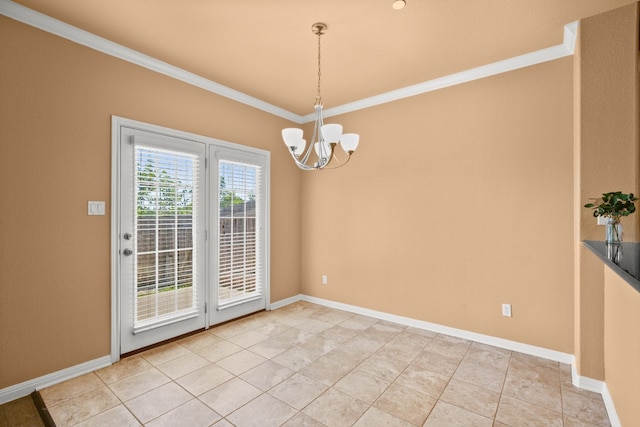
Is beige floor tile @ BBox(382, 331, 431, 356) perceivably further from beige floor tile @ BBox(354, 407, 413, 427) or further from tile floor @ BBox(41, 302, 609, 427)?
beige floor tile @ BBox(354, 407, 413, 427)

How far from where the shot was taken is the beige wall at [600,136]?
7.12 feet

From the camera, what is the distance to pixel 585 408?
2094mm

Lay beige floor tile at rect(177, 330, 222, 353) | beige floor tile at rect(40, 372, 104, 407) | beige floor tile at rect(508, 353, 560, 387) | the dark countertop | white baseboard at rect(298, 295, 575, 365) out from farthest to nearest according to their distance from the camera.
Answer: beige floor tile at rect(177, 330, 222, 353)
white baseboard at rect(298, 295, 575, 365)
beige floor tile at rect(508, 353, 560, 387)
beige floor tile at rect(40, 372, 104, 407)
the dark countertop

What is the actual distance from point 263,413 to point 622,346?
2.22 metres

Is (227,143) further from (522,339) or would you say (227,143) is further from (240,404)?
(522,339)

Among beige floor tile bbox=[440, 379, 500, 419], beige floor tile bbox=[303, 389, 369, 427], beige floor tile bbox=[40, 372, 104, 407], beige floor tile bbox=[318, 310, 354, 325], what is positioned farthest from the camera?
beige floor tile bbox=[318, 310, 354, 325]

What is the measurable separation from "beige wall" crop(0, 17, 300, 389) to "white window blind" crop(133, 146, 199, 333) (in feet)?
0.90

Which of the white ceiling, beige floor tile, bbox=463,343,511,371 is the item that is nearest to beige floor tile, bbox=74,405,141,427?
beige floor tile, bbox=463,343,511,371

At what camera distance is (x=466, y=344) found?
311 cm

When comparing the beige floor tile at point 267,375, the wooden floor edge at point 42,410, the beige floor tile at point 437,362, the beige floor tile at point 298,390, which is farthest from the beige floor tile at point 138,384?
the beige floor tile at point 437,362

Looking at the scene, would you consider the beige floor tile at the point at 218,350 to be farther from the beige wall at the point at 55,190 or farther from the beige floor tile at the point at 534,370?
the beige floor tile at the point at 534,370

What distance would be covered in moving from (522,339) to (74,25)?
4731 millimetres

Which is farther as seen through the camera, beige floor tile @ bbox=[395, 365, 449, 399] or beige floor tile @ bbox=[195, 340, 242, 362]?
beige floor tile @ bbox=[195, 340, 242, 362]

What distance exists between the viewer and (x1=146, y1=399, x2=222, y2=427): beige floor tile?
1.95 metres
